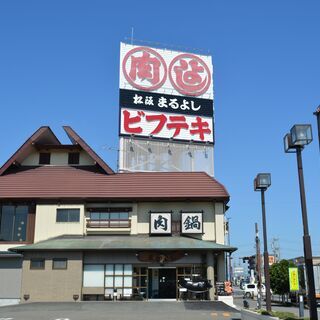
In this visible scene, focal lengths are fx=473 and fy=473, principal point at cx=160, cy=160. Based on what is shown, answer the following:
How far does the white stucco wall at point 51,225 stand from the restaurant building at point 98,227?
69mm

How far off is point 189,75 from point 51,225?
18.9 metres

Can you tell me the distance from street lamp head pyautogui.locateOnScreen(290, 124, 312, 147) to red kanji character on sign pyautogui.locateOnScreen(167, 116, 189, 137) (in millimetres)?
26707

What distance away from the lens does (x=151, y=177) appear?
34125 mm

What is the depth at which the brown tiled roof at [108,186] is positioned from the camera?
32719mm

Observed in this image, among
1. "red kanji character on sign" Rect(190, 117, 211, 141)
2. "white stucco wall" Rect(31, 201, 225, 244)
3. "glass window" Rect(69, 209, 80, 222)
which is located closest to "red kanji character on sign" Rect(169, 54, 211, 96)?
"red kanji character on sign" Rect(190, 117, 211, 141)

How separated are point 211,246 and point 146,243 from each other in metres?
4.20

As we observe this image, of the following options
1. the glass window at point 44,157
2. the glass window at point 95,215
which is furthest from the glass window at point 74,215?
the glass window at point 44,157

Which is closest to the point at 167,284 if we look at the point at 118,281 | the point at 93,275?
the point at 118,281

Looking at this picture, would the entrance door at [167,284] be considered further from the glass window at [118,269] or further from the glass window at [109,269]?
the glass window at [109,269]

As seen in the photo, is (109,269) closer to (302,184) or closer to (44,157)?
(44,157)

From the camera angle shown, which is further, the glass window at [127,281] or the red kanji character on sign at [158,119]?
the red kanji character on sign at [158,119]

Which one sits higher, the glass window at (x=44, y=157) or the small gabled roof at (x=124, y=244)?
the glass window at (x=44, y=157)

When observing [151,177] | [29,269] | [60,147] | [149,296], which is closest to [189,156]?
[151,177]

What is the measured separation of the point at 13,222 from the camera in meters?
33.0
